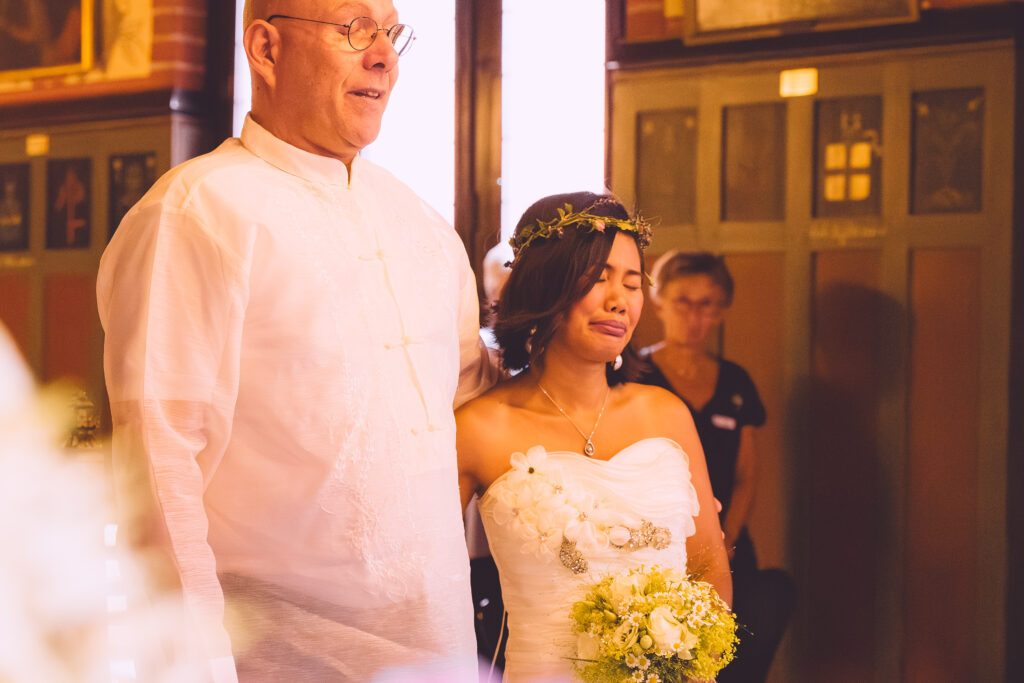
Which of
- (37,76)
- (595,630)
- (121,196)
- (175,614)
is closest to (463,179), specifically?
(121,196)

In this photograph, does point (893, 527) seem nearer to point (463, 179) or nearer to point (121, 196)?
point (463, 179)

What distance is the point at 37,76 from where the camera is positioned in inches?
233

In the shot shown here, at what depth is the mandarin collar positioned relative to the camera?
6.91 feet

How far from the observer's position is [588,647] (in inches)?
93.7

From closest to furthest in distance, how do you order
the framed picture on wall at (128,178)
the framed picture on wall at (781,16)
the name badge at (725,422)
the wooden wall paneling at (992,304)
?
1. the wooden wall paneling at (992,304)
2. the framed picture on wall at (781,16)
3. the name badge at (725,422)
4. the framed picture on wall at (128,178)

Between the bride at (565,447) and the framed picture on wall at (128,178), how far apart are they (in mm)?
3569

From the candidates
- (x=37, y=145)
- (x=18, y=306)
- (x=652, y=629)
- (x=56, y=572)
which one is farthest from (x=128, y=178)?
(x=652, y=629)

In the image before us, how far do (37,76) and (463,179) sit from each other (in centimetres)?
242

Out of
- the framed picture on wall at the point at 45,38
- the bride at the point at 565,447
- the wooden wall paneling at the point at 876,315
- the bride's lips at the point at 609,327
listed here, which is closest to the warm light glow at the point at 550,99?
the wooden wall paneling at the point at 876,315

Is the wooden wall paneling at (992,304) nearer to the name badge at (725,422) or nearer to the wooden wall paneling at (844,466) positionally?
the wooden wall paneling at (844,466)

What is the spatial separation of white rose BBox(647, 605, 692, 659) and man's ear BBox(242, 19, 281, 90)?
4.13ft

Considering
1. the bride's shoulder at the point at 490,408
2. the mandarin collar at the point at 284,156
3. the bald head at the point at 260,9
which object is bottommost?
the bride's shoulder at the point at 490,408

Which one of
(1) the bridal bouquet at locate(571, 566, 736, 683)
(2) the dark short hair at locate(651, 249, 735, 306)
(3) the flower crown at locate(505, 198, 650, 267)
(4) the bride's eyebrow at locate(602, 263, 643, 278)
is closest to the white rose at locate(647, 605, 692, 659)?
(1) the bridal bouquet at locate(571, 566, 736, 683)

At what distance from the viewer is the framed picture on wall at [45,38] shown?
5.76 metres
